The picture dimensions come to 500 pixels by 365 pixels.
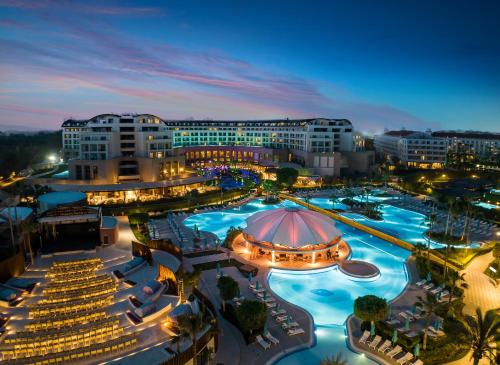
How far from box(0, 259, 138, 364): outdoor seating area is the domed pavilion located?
55.3ft

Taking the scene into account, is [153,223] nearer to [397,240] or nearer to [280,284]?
[280,284]

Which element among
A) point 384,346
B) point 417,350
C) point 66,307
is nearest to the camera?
point 417,350

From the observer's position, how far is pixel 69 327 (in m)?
22.5

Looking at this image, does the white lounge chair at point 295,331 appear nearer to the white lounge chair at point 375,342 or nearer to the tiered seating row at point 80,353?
the white lounge chair at point 375,342

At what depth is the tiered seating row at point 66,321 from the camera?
73.5 feet

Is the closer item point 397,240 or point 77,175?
point 397,240

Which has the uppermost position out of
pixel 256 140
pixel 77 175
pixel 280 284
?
pixel 256 140

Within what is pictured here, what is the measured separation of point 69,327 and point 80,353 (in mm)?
3059

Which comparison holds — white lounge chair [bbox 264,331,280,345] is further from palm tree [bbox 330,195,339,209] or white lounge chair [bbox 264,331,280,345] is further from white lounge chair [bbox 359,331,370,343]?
palm tree [bbox 330,195,339,209]

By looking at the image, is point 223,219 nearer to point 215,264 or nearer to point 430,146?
point 215,264

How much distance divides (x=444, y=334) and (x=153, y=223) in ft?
132

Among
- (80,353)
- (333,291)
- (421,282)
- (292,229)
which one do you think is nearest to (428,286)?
(421,282)

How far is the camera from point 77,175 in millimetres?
66562

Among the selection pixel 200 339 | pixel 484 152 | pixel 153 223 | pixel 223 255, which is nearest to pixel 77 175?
pixel 153 223
